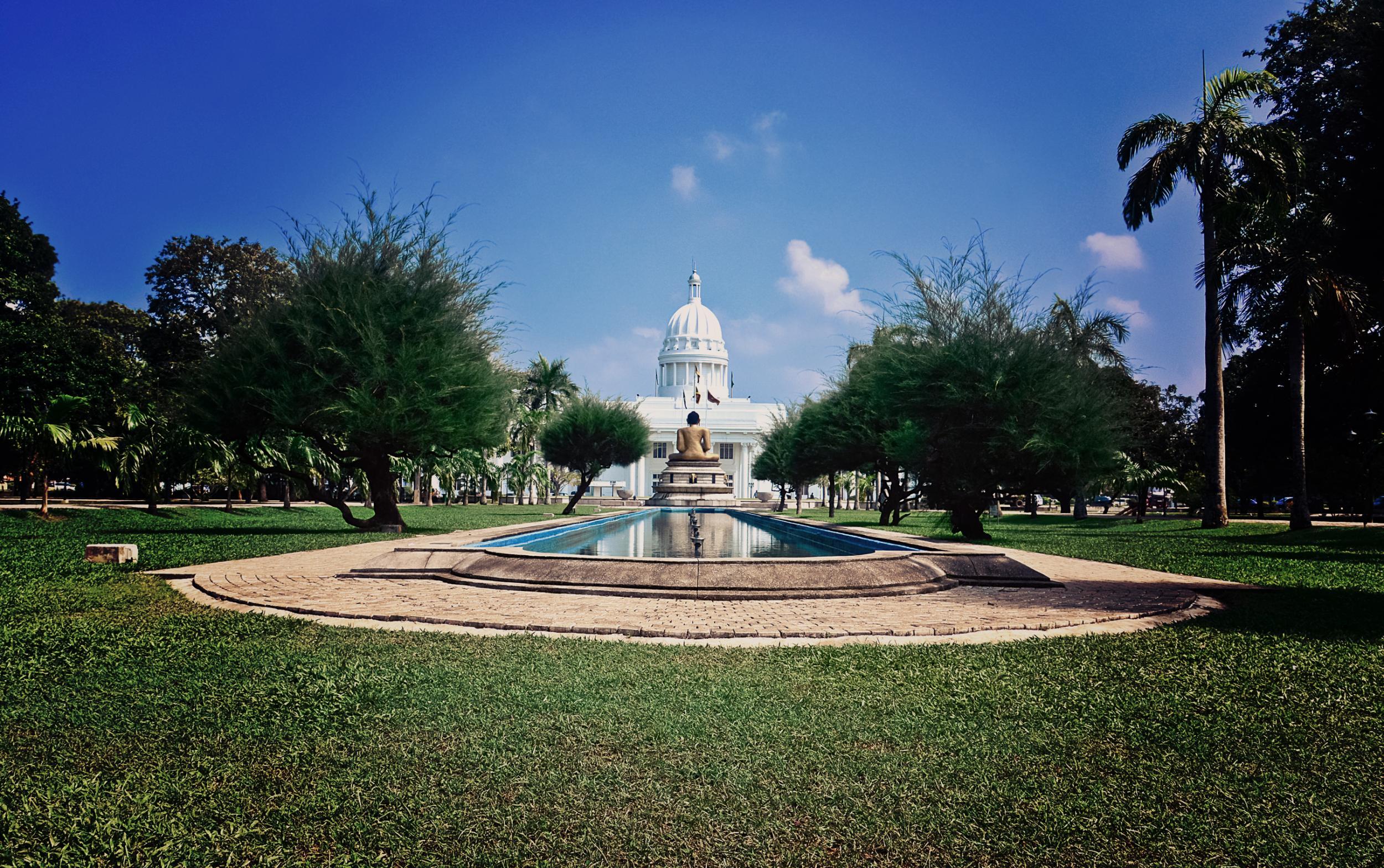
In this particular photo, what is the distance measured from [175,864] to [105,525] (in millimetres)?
23606

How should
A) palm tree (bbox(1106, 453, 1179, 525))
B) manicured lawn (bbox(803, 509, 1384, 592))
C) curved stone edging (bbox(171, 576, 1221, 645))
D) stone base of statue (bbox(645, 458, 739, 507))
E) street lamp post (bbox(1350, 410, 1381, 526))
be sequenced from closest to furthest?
1. curved stone edging (bbox(171, 576, 1221, 645))
2. manicured lawn (bbox(803, 509, 1384, 592))
3. street lamp post (bbox(1350, 410, 1381, 526))
4. palm tree (bbox(1106, 453, 1179, 525))
5. stone base of statue (bbox(645, 458, 739, 507))

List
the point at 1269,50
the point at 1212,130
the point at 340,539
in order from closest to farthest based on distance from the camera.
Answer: the point at 340,539 → the point at 1212,130 → the point at 1269,50

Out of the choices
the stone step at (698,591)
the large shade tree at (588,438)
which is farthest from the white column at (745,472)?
the stone step at (698,591)

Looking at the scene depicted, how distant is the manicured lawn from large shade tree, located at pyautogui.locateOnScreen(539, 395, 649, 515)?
580 inches

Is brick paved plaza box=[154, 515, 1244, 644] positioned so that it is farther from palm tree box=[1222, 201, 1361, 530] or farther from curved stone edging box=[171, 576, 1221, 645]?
palm tree box=[1222, 201, 1361, 530]

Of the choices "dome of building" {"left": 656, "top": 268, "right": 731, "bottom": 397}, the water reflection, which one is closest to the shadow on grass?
the water reflection

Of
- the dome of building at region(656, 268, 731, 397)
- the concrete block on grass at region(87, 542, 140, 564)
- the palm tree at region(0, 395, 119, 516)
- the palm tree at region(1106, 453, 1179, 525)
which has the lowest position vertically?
the concrete block on grass at region(87, 542, 140, 564)

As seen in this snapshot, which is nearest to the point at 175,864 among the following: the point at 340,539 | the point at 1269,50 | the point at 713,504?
the point at 340,539

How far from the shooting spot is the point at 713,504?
4675 cm

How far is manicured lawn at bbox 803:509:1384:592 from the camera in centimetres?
1316

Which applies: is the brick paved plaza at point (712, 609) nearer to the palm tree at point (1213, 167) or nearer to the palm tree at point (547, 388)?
the palm tree at point (1213, 167)

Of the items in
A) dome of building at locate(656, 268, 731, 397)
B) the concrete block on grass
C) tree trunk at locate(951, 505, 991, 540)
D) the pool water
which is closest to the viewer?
the concrete block on grass

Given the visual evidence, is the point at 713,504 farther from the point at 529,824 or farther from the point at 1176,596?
the point at 529,824

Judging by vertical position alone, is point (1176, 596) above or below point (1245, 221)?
below
